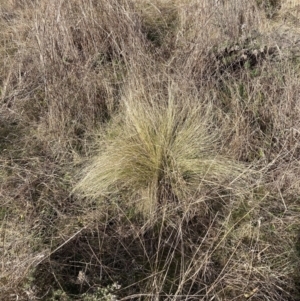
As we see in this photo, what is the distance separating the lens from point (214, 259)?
192 centimetres

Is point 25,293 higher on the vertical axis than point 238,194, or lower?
lower

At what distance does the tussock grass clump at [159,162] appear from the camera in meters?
2.18

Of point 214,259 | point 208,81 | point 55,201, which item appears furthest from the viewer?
point 208,81

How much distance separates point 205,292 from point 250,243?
0.36m

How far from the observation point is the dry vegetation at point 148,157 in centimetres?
184

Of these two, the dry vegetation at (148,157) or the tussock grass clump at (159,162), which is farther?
the tussock grass clump at (159,162)

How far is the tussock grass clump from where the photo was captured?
7.16 ft

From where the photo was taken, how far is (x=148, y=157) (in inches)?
89.7

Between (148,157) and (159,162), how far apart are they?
0.08 meters

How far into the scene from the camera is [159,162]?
2240 millimetres

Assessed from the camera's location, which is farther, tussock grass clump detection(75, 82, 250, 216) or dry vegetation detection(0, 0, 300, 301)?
tussock grass clump detection(75, 82, 250, 216)

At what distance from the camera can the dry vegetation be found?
1.84 metres

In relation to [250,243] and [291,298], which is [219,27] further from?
[291,298]

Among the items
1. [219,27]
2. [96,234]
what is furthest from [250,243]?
[219,27]
